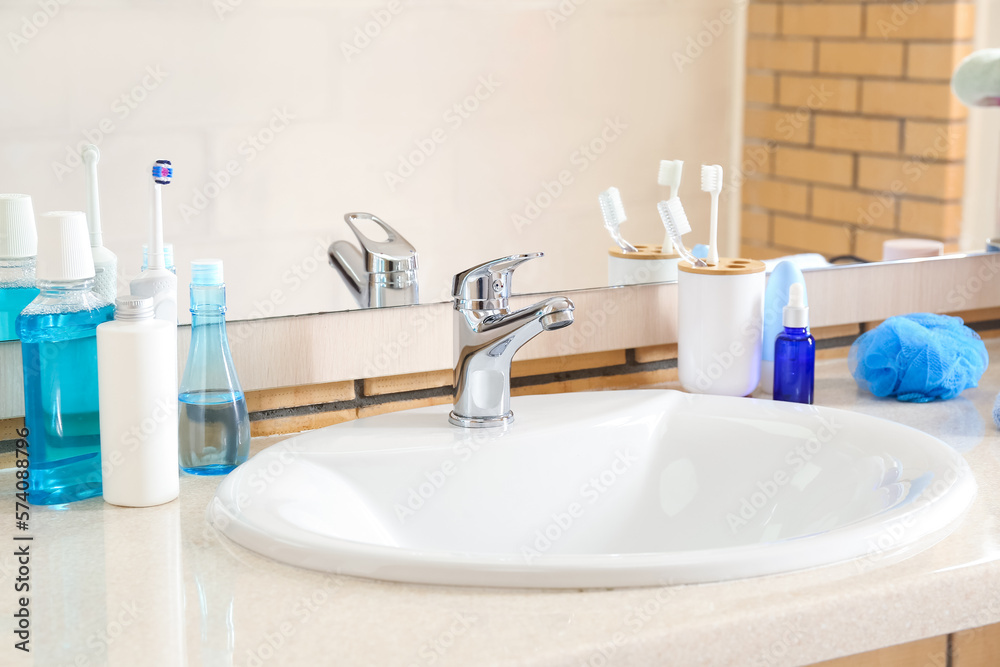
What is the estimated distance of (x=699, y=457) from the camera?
990 mm

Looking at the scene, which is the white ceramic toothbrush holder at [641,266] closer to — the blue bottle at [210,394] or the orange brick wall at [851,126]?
the orange brick wall at [851,126]

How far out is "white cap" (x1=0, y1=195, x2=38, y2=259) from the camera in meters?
0.85

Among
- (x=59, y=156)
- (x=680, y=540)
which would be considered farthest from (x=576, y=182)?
(x=59, y=156)

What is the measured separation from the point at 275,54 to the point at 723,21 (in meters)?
0.53

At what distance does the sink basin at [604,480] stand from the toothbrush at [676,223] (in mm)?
183

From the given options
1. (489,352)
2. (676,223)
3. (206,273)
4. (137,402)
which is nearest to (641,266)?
(676,223)

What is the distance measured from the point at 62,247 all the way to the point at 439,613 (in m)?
0.43

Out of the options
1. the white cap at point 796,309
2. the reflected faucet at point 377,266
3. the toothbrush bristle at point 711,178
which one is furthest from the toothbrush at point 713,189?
the reflected faucet at point 377,266

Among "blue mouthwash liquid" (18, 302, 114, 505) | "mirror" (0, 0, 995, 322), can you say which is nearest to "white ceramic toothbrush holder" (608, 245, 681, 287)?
"mirror" (0, 0, 995, 322)

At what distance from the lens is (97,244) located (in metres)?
0.91

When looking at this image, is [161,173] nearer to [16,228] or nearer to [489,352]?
[16,228]

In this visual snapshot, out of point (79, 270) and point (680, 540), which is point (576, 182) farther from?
point (79, 270)

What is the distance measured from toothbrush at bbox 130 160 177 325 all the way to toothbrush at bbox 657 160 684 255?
0.57 meters

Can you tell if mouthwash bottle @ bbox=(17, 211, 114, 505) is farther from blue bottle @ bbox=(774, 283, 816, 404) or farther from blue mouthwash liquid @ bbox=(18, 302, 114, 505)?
blue bottle @ bbox=(774, 283, 816, 404)
